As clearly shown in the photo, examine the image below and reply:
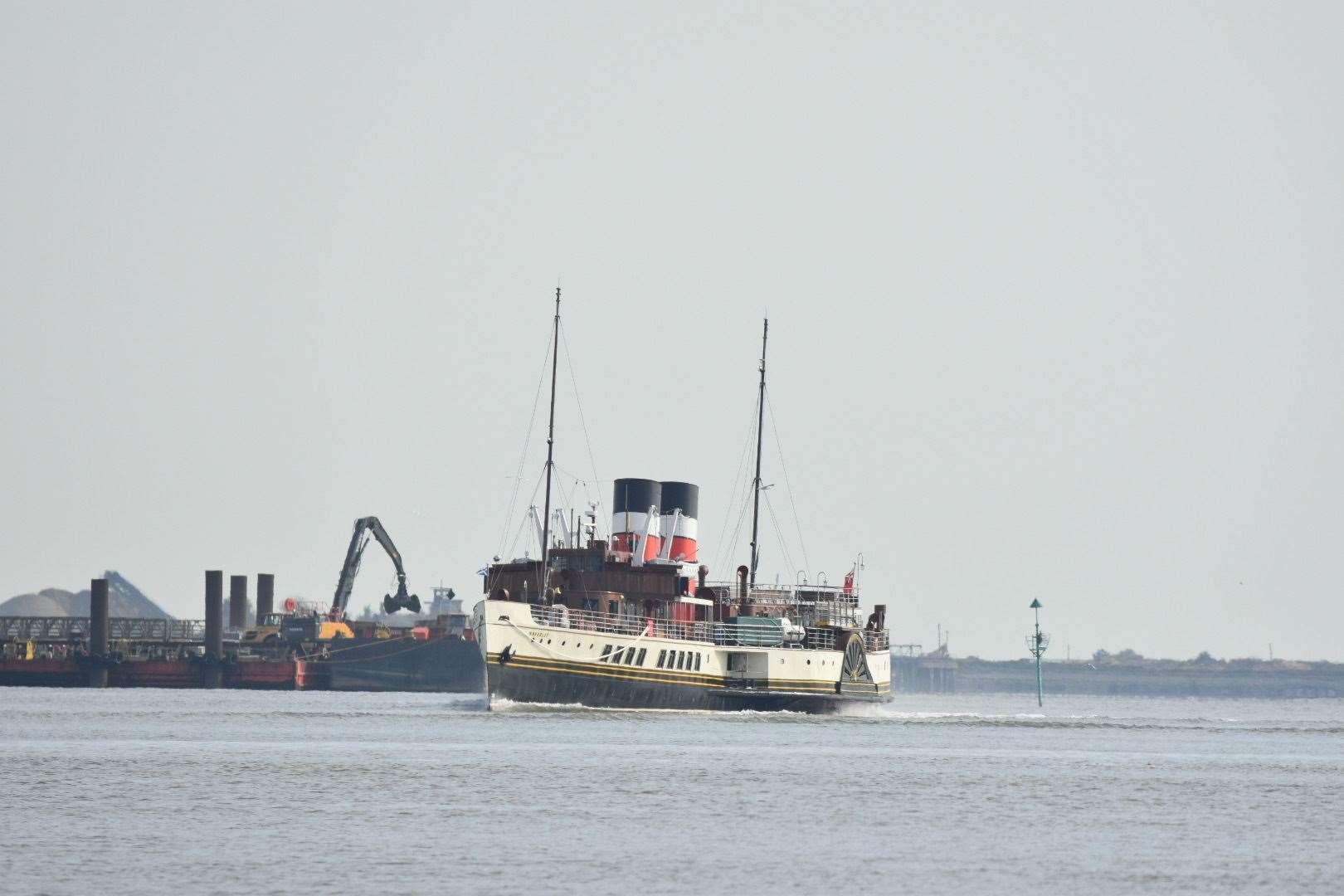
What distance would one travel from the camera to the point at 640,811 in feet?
158

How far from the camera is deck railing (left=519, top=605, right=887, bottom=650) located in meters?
85.8

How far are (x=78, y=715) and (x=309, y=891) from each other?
62927mm

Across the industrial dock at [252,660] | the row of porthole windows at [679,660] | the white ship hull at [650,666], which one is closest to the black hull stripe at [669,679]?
the white ship hull at [650,666]

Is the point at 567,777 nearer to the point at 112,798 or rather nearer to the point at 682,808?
the point at 682,808

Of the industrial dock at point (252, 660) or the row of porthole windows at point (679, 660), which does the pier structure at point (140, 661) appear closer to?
the industrial dock at point (252, 660)

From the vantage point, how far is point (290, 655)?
170625 millimetres

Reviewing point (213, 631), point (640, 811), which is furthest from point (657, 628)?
point (213, 631)

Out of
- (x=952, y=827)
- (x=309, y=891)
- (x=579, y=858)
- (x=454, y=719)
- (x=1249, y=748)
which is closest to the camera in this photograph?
(x=309, y=891)

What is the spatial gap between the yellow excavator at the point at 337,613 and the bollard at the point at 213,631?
6.29 meters

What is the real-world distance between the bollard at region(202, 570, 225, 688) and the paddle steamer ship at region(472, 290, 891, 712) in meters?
77.3

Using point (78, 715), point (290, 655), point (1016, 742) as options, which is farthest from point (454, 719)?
point (290, 655)

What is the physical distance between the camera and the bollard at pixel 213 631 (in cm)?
16488

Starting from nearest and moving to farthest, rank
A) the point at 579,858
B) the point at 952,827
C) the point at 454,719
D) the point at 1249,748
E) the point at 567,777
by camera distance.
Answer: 1. the point at 579,858
2. the point at 952,827
3. the point at 567,777
4. the point at 1249,748
5. the point at 454,719

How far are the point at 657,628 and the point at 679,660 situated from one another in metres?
2.63
